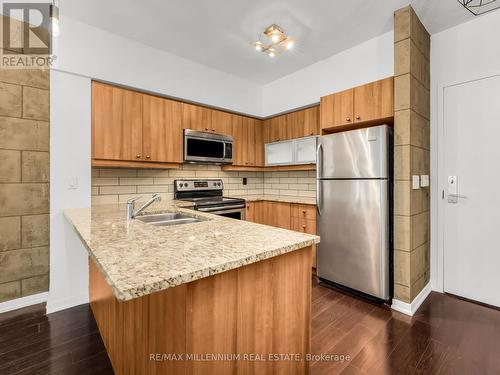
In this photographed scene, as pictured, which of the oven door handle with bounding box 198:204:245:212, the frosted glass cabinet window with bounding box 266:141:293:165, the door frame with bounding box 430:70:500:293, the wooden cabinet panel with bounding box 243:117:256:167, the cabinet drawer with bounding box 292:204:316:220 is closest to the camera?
the door frame with bounding box 430:70:500:293

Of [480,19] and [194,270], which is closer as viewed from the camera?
[194,270]

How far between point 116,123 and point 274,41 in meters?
1.87

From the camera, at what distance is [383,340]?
6.07 feet

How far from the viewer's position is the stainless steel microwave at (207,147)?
316 cm

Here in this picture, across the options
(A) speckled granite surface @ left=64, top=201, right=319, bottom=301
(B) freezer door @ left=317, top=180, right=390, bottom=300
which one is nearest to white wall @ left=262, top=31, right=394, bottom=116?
(B) freezer door @ left=317, top=180, right=390, bottom=300

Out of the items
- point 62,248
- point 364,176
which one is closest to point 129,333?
point 62,248

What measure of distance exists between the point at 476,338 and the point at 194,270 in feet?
7.70

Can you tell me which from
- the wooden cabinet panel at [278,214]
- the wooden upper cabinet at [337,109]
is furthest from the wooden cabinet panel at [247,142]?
the wooden upper cabinet at [337,109]

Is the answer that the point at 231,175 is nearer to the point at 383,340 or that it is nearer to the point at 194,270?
the point at 383,340

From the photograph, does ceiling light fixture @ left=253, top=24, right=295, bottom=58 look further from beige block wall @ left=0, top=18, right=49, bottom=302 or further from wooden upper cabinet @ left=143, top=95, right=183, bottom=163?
beige block wall @ left=0, top=18, right=49, bottom=302

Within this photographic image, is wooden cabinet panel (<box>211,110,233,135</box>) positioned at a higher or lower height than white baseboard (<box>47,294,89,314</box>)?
higher

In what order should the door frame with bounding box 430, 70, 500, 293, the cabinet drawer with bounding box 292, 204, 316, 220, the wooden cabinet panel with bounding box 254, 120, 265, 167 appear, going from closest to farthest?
the door frame with bounding box 430, 70, 500, 293 → the cabinet drawer with bounding box 292, 204, 316, 220 → the wooden cabinet panel with bounding box 254, 120, 265, 167

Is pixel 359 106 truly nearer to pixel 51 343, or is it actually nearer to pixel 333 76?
pixel 333 76

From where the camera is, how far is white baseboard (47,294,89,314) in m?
2.26
